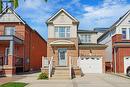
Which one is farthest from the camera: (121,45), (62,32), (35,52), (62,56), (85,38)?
(35,52)

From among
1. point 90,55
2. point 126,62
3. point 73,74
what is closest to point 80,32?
point 90,55

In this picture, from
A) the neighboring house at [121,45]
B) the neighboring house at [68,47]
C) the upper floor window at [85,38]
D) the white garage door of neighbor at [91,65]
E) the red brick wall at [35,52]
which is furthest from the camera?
the red brick wall at [35,52]

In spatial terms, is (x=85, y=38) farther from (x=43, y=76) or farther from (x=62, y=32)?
(x=43, y=76)

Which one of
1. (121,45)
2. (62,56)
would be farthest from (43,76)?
(121,45)

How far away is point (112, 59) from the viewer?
1593 inches

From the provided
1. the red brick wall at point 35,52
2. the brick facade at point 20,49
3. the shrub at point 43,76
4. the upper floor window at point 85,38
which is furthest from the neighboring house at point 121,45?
the red brick wall at point 35,52

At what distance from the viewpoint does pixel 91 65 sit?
38094mm

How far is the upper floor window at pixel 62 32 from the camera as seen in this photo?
37531 mm

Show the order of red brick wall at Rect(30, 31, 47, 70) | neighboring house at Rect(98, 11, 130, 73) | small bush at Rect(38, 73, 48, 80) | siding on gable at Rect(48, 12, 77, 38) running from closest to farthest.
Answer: small bush at Rect(38, 73, 48, 80), neighboring house at Rect(98, 11, 130, 73), siding on gable at Rect(48, 12, 77, 38), red brick wall at Rect(30, 31, 47, 70)

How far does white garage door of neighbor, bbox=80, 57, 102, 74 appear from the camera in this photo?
37.9m

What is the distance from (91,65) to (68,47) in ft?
13.5

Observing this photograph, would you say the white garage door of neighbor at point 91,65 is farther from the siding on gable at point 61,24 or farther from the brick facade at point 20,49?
the brick facade at point 20,49

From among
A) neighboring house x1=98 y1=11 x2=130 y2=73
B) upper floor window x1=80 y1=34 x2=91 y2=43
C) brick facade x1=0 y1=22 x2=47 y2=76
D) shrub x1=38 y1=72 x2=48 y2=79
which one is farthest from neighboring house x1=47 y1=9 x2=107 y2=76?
shrub x1=38 y1=72 x2=48 y2=79

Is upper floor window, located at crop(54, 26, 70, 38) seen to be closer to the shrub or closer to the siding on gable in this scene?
the siding on gable
